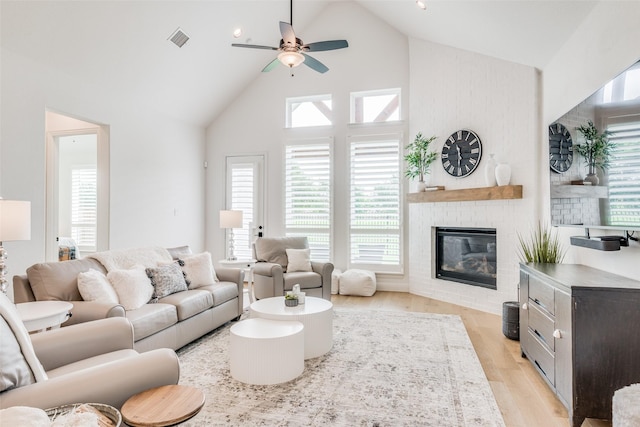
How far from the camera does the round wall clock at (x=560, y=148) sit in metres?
2.80

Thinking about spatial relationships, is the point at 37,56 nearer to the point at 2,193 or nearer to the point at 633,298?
the point at 2,193

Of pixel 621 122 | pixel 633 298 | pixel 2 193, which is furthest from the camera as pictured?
pixel 2 193

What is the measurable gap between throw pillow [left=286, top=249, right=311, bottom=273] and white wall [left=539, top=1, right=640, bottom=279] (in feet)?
9.63

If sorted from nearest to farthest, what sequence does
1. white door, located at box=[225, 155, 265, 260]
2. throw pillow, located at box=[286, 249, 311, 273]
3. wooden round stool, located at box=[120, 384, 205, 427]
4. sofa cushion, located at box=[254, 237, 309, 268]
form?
wooden round stool, located at box=[120, 384, 205, 427]
throw pillow, located at box=[286, 249, 311, 273]
sofa cushion, located at box=[254, 237, 309, 268]
white door, located at box=[225, 155, 265, 260]

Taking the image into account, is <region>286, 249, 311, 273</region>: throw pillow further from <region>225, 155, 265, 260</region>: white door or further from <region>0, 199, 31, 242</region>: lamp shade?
<region>0, 199, 31, 242</region>: lamp shade

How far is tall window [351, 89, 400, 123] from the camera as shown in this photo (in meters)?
5.82

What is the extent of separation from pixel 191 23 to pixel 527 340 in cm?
504

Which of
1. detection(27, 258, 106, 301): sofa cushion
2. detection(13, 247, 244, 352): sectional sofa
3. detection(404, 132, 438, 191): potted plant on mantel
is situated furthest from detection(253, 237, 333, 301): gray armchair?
detection(27, 258, 106, 301): sofa cushion

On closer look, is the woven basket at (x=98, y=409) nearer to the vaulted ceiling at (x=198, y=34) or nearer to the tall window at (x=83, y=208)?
the vaulted ceiling at (x=198, y=34)

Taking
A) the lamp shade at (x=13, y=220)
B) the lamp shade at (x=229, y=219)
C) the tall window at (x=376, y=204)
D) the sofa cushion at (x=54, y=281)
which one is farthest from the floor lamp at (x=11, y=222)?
the tall window at (x=376, y=204)

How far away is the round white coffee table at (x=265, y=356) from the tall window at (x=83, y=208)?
18.9ft

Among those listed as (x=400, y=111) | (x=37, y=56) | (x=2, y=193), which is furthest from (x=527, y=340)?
(x=37, y=56)

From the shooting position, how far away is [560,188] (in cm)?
298

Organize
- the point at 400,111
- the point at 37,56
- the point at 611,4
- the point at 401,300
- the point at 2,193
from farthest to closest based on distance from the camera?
the point at 400,111
the point at 401,300
the point at 37,56
the point at 2,193
the point at 611,4
